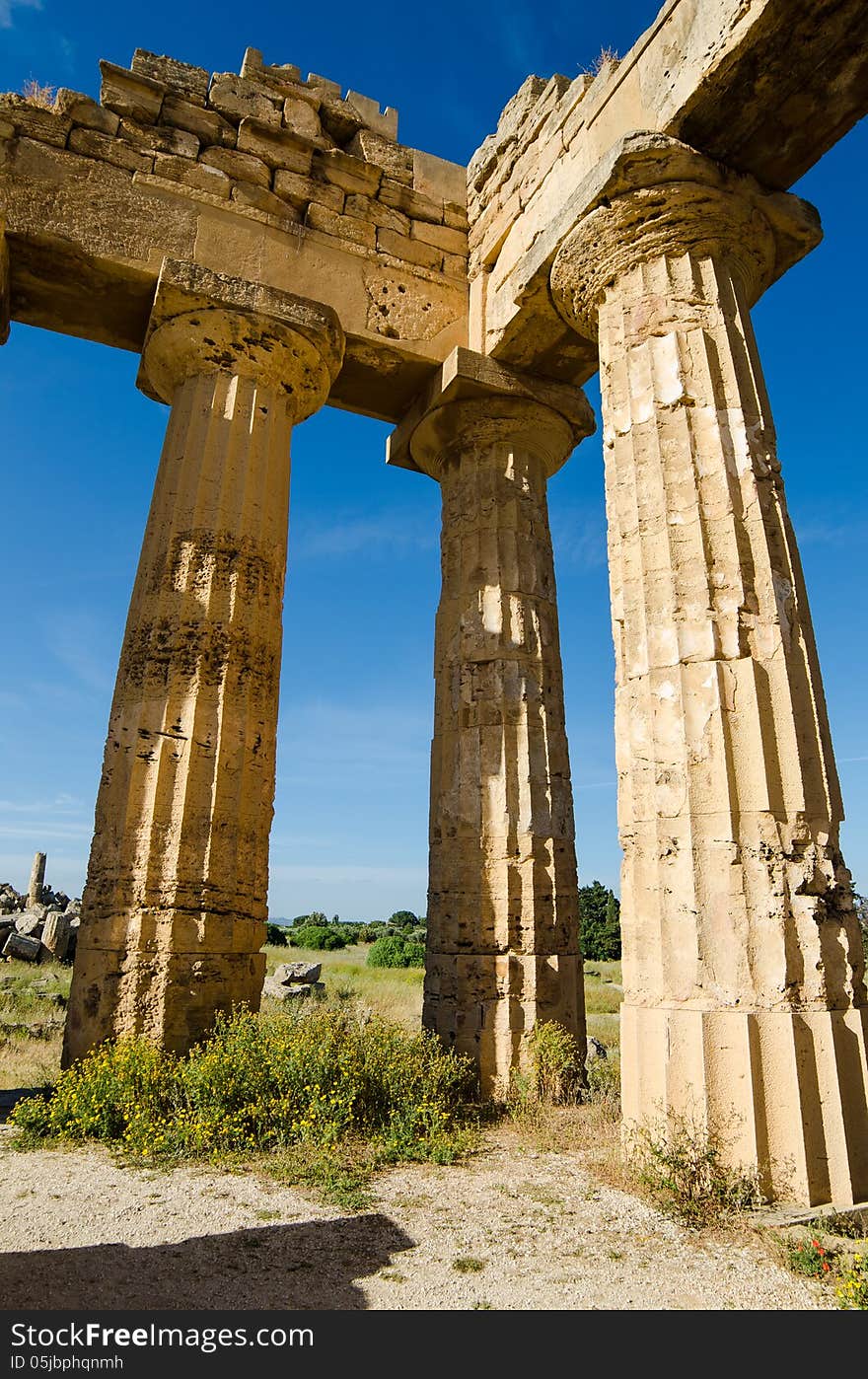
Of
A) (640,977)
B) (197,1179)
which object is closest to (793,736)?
(640,977)

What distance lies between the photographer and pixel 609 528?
618 centimetres

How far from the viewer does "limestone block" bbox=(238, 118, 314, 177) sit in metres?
8.78

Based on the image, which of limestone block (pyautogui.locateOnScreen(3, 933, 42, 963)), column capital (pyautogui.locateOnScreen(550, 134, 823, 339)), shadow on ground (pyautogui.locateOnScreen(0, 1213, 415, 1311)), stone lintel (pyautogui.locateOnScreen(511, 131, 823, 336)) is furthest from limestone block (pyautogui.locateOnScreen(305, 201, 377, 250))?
limestone block (pyautogui.locateOnScreen(3, 933, 42, 963))

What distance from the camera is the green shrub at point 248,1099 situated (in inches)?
209

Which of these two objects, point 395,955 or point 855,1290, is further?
point 395,955

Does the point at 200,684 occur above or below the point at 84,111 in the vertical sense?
below

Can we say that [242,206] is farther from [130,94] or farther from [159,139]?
[130,94]

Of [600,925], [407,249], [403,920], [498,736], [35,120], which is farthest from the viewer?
[403,920]

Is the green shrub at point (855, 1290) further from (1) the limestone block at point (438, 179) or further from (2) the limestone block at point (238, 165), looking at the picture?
(1) the limestone block at point (438, 179)

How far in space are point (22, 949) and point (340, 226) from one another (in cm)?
1544

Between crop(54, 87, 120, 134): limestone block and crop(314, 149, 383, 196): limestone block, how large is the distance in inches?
84.9

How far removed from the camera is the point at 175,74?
8.64 metres

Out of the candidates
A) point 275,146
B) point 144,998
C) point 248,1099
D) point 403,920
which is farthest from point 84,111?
point 403,920

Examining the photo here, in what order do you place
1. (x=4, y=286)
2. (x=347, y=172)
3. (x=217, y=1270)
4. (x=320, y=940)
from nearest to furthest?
(x=217, y=1270) < (x=4, y=286) < (x=347, y=172) < (x=320, y=940)
